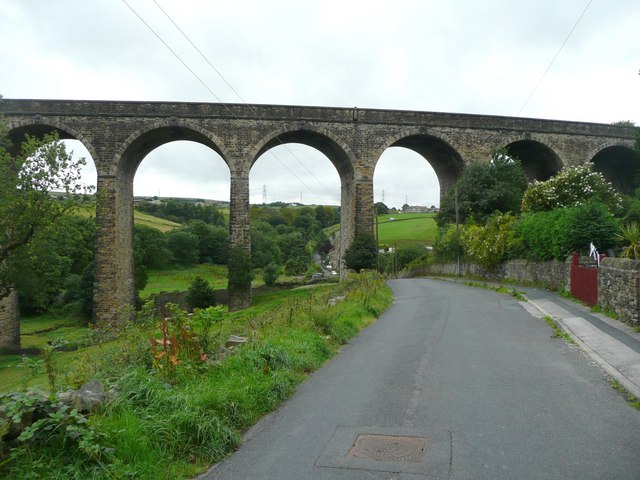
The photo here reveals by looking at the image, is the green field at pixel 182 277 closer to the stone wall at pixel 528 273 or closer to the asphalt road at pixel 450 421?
the stone wall at pixel 528 273

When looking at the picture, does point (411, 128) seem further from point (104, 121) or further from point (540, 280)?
point (104, 121)

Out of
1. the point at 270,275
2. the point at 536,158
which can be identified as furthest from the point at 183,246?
the point at 536,158

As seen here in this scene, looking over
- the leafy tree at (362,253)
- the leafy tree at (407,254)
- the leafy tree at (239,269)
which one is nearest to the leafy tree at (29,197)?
the leafy tree at (239,269)

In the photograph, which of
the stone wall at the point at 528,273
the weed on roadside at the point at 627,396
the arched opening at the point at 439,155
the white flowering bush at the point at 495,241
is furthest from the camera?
the arched opening at the point at 439,155

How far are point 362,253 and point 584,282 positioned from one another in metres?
14.8

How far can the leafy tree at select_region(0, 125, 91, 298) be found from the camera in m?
18.7

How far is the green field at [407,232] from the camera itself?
69.1 m

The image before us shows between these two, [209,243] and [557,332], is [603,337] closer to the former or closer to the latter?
[557,332]

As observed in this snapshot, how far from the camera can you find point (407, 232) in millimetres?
73500

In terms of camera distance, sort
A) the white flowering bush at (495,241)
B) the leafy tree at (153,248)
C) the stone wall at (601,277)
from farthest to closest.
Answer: the leafy tree at (153,248)
the white flowering bush at (495,241)
the stone wall at (601,277)

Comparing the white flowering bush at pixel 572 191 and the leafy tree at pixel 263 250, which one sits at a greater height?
the white flowering bush at pixel 572 191

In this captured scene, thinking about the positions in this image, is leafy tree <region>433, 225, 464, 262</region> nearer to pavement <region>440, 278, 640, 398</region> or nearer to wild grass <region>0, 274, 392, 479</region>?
pavement <region>440, 278, 640, 398</region>

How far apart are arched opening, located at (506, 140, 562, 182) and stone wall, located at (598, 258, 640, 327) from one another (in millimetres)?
20190

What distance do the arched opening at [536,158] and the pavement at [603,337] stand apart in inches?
745
